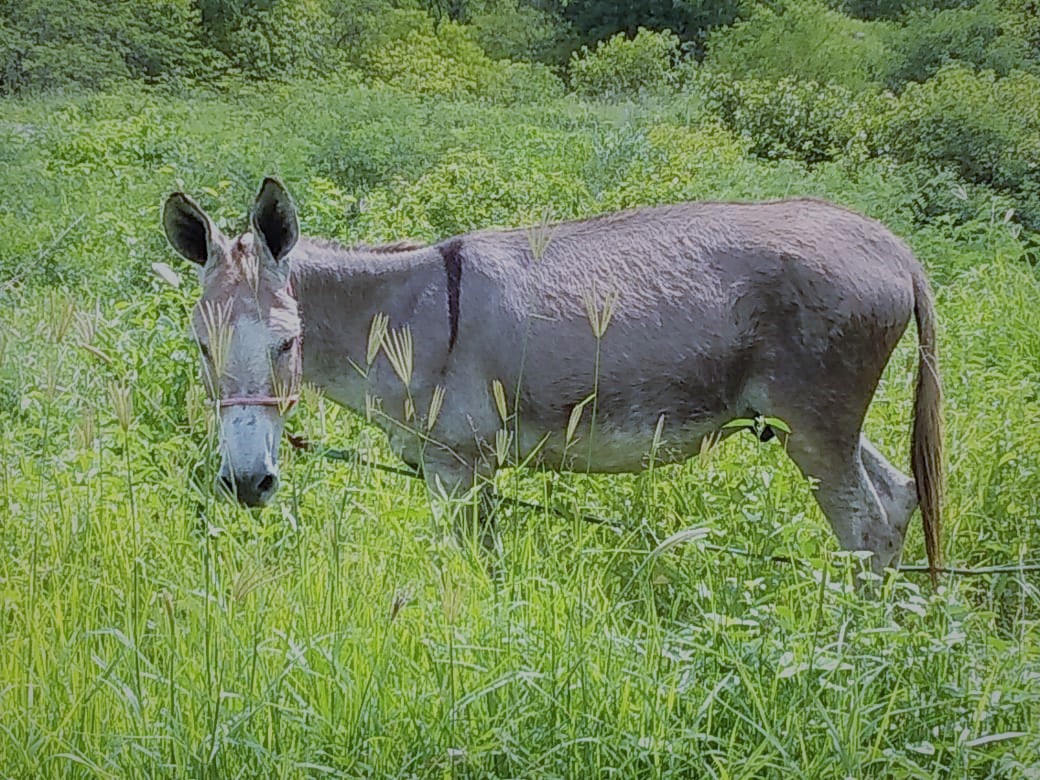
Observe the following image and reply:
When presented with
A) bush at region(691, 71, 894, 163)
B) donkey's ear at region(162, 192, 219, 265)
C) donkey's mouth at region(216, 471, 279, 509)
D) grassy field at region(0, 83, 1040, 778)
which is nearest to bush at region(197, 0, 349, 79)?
bush at region(691, 71, 894, 163)

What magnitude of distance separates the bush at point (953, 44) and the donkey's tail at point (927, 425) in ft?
29.8

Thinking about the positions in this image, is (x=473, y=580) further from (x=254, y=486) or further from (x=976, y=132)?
(x=976, y=132)

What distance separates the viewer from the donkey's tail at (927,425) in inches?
104

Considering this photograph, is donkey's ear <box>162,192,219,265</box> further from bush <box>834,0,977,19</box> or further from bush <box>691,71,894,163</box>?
bush <box>834,0,977,19</box>

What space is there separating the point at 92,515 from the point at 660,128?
28.4 feet

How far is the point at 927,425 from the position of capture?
8.79ft

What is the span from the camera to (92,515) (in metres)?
2.18

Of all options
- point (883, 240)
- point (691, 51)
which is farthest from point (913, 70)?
point (883, 240)

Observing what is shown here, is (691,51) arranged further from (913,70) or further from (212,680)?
(212,680)

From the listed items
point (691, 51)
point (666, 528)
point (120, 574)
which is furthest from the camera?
point (691, 51)

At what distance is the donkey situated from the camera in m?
2.57

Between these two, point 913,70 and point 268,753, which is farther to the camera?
point 913,70

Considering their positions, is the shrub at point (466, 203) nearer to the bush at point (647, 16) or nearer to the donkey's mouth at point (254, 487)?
the donkey's mouth at point (254, 487)

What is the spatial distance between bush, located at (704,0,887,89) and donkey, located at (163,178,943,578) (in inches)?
414
